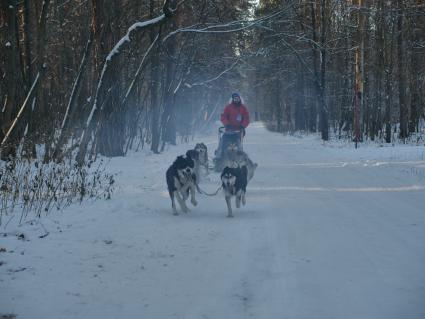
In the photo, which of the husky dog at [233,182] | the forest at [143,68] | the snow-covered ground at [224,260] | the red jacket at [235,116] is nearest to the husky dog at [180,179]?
the snow-covered ground at [224,260]

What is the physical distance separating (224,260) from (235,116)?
331 inches

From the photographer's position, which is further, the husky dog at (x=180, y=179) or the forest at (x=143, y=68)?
the forest at (x=143, y=68)

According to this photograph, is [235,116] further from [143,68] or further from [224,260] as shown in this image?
[224,260]

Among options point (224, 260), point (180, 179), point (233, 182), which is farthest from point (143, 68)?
point (224, 260)

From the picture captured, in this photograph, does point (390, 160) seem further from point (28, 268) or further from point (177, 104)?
point (177, 104)

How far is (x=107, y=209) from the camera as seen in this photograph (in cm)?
808

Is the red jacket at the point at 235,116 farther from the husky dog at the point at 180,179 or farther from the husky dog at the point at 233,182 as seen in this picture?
the husky dog at the point at 180,179

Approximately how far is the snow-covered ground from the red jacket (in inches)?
160

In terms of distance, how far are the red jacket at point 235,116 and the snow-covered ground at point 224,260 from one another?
160 inches

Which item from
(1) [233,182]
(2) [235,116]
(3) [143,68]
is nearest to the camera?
(1) [233,182]

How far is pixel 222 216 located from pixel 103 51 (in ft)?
32.7

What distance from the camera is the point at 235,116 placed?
44.2ft

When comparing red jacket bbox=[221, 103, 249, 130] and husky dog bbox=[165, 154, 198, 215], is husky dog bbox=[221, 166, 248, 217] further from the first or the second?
red jacket bbox=[221, 103, 249, 130]

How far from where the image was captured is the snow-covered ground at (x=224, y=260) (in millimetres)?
4055
